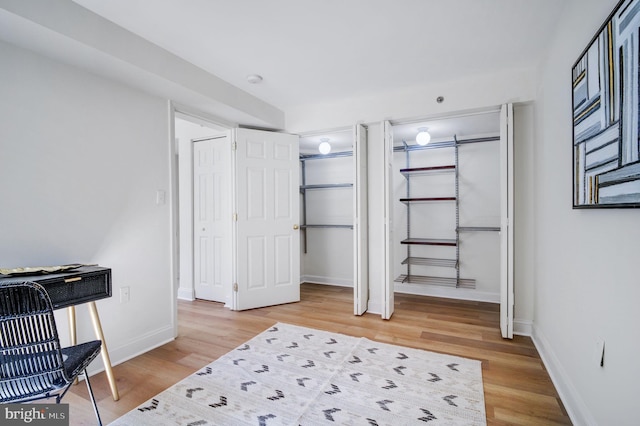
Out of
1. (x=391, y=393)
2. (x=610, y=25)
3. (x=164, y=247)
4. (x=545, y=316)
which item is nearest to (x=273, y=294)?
(x=164, y=247)

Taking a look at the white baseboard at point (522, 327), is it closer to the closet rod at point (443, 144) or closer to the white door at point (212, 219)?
the closet rod at point (443, 144)

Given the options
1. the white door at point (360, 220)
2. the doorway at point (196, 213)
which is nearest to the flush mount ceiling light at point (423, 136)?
the white door at point (360, 220)

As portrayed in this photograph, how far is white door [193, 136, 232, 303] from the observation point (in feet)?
12.0

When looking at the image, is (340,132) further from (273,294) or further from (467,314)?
(467,314)

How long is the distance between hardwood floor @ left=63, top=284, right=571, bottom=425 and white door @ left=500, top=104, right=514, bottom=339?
211 millimetres

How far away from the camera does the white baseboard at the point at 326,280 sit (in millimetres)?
4594

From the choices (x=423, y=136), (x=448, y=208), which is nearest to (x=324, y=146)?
(x=423, y=136)

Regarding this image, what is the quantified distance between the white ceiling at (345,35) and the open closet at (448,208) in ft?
2.82

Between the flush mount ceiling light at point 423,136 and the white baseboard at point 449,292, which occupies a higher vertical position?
the flush mount ceiling light at point 423,136

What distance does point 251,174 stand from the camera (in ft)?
11.4

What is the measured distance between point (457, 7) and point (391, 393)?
2.42 metres

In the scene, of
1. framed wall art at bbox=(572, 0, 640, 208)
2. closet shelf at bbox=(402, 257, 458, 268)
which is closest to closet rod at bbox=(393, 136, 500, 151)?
closet shelf at bbox=(402, 257, 458, 268)

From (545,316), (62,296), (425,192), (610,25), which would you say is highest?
(610,25)

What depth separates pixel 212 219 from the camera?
12.4ft
